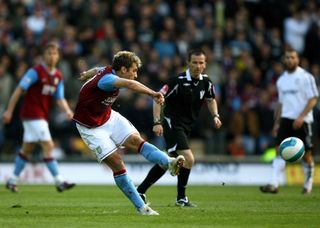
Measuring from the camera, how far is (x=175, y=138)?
558 inches

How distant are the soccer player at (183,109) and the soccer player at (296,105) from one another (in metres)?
3.74

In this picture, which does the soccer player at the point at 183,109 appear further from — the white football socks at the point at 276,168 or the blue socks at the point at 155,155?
the white football socks at the point at 276,168

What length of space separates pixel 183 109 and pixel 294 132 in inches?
162

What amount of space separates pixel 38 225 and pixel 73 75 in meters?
15.2

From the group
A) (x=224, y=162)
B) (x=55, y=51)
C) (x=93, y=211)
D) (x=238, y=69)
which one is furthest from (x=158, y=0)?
(x=93, y=211)

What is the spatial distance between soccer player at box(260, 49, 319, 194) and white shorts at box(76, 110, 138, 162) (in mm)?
6029

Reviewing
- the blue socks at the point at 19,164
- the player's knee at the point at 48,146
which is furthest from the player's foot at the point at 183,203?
the blue socks at the point at 19,164

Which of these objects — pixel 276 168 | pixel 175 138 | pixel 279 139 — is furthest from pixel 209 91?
pixel 276 168

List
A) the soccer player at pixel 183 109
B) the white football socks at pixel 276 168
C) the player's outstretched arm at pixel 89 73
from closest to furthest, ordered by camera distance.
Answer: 1. the player's outstretched arm at pixel 89 73
2. the soccer player at pixel 183 109
3. the white football socks at pixel 276 168

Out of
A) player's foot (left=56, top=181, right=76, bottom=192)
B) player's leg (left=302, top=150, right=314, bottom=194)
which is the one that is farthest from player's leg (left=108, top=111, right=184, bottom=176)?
player's leg (left=302, top=150, right=314, bottom=194)

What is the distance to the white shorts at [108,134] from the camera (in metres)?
12.1

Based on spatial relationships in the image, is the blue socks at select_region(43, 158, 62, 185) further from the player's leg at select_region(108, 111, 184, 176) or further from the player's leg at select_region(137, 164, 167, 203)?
the player's leg at select_region(108, 111, 184, 176)

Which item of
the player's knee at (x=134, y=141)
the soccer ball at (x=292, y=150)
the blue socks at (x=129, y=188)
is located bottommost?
the blue socks at (x=129, y=188)

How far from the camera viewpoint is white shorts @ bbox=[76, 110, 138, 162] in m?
12.1
